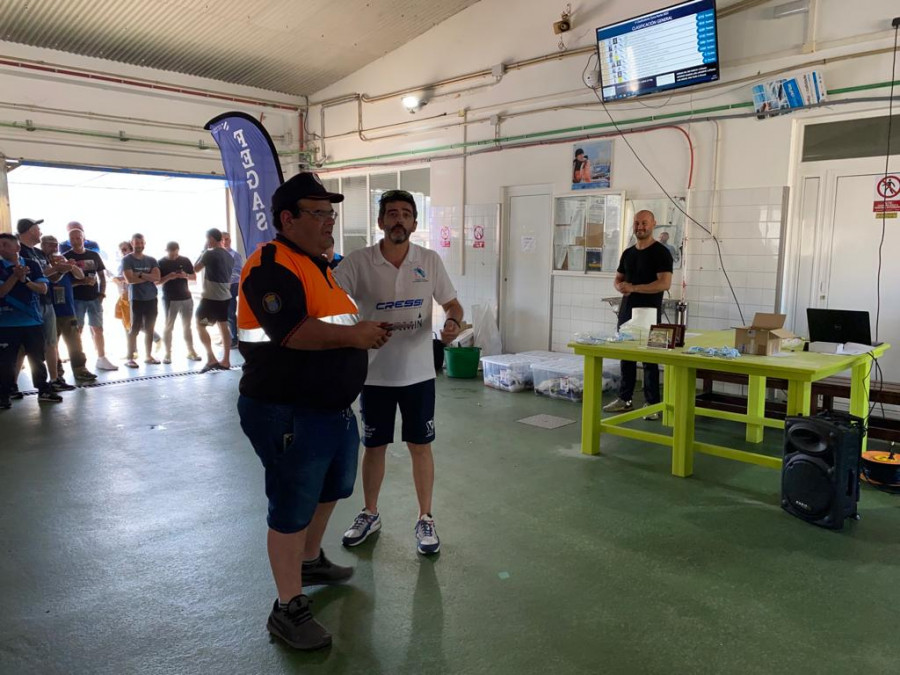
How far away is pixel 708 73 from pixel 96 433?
5.93 metres

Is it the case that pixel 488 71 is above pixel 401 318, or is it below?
above

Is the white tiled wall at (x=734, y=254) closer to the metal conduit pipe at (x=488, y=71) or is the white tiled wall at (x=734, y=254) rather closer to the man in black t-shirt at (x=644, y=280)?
the man in black t-shirt at (x=644, y=280)

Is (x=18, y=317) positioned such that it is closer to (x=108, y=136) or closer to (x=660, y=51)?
(x=108, y=136)

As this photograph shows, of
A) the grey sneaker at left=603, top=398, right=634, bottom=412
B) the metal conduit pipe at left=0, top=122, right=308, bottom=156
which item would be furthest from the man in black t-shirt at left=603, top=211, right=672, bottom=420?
the metal conduit pipe at left=0, top=122, right=308, bottom=156

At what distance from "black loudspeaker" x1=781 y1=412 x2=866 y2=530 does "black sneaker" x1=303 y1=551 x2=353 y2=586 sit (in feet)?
7.71

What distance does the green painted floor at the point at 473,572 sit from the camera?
2170 millimetres

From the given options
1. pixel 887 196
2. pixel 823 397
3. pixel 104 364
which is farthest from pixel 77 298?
pixel 887 196

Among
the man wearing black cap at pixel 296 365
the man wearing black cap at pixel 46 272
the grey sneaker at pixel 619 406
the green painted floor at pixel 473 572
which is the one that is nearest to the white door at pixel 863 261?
the green painted floor at pixel 473 572

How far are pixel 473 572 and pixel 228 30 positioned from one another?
293 inches

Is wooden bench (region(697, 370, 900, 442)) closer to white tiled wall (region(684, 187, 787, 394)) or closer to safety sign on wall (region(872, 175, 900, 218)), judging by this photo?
white tiled wall (region(684, 187, 787, 394))

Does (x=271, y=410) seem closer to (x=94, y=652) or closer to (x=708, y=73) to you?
(x=94, y=652)

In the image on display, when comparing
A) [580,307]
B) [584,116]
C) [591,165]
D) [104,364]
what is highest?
[584,116]

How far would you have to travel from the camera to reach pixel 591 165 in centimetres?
674

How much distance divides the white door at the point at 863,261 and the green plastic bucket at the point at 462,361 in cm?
355
